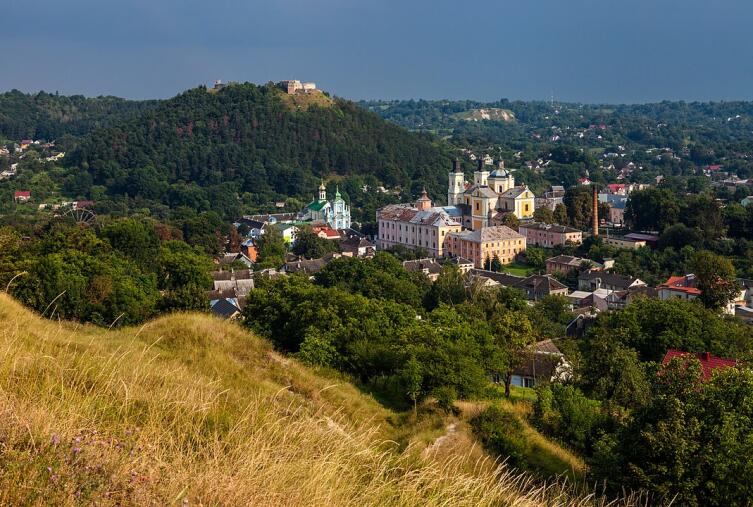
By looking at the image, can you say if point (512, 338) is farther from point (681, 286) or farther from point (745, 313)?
point (681, 286)

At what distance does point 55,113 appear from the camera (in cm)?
11331

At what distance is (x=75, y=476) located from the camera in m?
3.04

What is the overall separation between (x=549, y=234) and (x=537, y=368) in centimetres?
2637

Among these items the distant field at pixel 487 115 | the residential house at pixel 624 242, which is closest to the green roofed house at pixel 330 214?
the residential house at pixel 624 242

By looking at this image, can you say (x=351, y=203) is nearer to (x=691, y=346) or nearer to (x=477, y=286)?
(x=477, y=286)

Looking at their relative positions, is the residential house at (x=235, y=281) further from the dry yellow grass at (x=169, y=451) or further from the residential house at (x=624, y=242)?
the dry yellow grass at (x=169, y=451)

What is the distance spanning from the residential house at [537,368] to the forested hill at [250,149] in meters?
49.3

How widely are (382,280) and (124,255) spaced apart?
7.80m

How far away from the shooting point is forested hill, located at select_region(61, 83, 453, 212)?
228 ft

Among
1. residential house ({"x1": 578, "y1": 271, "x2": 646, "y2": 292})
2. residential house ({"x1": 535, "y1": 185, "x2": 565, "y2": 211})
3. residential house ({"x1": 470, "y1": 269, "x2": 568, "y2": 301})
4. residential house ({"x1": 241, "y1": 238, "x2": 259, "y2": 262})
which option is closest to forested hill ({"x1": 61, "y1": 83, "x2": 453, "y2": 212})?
residential house ({"x1": 535, "y1": 185, "x2": 565, "y2": 211})

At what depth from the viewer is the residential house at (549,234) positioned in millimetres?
42938

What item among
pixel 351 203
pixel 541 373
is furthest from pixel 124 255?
pixel 351 203

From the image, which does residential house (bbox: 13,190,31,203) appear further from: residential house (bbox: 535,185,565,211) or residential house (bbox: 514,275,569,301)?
residential house (bbox: 514,275,569,301)

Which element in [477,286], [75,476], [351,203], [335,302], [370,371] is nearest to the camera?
[75,476]
